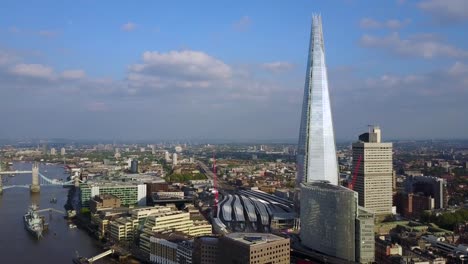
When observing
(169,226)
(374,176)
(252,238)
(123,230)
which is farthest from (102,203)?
(374,176)

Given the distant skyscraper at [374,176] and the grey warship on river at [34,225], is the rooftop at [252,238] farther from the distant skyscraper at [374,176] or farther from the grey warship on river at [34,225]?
the distant skyscraper at [374,176]

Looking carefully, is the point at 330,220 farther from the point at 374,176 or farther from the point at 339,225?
the point at 374,176

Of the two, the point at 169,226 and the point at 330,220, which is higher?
the point at 330,220

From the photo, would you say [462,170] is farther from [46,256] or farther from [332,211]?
[46,256]

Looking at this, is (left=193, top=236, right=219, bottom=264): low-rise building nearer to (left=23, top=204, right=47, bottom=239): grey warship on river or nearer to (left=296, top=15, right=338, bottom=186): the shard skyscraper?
(left=23, top=204, right=47, bottom=239): grey warship on river

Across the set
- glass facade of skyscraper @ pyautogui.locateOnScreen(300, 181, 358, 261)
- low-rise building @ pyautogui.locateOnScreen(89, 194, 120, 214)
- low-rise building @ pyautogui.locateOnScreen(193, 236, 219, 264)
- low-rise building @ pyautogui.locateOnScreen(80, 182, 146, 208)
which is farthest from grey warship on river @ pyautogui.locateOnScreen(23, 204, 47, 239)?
glass facade of skyscraper @ pyautogui.locateOnScreen(300, 181, 358, 261)

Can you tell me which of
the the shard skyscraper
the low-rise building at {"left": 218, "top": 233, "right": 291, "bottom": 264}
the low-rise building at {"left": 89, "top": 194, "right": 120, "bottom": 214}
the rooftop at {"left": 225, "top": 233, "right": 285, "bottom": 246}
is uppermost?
the the shard skyscraper
